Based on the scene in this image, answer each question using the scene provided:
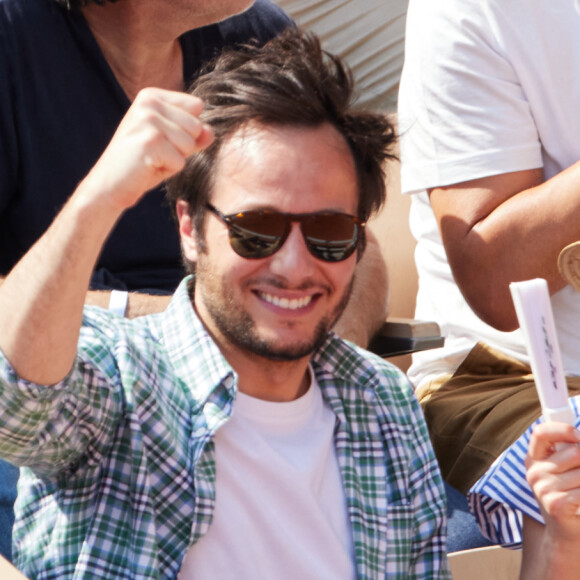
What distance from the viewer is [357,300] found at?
2.09m

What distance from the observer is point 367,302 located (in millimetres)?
2104

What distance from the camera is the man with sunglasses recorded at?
113 cm

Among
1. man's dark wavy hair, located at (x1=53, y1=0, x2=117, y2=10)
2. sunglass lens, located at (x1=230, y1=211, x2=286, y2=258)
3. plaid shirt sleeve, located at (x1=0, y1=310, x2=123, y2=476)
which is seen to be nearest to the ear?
sunglass lens, located at (x1=230, y1=211, x2=286, y2=258)

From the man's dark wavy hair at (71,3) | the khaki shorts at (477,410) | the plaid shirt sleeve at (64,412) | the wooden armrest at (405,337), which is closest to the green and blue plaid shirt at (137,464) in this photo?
the plaid shirt sleeve at (64,412)

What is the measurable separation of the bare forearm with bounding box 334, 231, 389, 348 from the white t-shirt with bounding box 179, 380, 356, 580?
0.53 m

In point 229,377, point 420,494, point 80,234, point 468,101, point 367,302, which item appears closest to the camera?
point 80,234

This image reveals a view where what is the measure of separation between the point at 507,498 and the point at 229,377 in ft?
1.37

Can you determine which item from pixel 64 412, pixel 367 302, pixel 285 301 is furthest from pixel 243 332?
pixel 367 302

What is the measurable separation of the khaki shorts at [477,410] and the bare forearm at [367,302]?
17 centimetres

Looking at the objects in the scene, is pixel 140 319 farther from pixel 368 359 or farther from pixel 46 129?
pixel 46 129

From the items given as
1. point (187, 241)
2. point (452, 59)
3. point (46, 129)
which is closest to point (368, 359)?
point (187, 241)

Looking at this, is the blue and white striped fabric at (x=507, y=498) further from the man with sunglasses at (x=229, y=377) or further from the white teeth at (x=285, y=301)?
the white teeth at (x=285, y=301)

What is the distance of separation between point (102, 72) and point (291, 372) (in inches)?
31.0

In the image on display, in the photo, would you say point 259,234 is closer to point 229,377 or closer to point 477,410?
point 229,377
